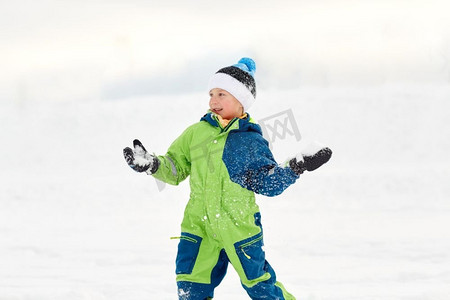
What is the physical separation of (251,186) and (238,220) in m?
0.18

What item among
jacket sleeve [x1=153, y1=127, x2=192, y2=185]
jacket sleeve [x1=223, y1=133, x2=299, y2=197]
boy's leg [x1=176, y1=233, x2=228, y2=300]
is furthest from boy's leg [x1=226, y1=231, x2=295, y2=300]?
jacket sleeve [x1=153, y1=127, x2=192, y2=185]

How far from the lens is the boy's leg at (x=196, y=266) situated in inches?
123

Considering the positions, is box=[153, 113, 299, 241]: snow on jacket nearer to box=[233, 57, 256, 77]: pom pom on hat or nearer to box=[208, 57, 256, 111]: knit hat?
box=[208, 57, 256, 111]: knit hat

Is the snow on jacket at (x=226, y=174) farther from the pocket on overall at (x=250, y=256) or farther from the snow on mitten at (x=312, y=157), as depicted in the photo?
the snow on mitten at (x=312, y=157)

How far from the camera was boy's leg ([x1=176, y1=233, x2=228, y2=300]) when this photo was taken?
3.12 m

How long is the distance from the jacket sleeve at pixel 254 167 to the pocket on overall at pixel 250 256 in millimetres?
252

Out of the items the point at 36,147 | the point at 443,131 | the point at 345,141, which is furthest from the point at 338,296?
the point at 36,147

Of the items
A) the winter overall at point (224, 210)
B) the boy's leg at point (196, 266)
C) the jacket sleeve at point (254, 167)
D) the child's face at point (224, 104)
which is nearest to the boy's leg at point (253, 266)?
the winter overall at point (224, 210)

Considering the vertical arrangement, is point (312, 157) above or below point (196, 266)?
above

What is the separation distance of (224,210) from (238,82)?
676 millimetres

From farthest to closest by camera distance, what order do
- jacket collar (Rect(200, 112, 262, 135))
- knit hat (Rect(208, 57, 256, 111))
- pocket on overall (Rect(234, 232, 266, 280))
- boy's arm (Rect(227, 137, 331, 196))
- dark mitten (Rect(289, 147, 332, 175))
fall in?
1. knit hat (Rect(208, 57, 256, 111))
2. jacket collar (Rect(200, 112, 262, 135))
3. pocket on overall (Rect(234, 232, 266, 280))
4. boy's arm (Rect(227, 137, 331, 196))
5. dark mitten (Rect(289, 147, 332, 175))

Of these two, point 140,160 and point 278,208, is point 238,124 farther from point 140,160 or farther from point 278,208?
point 278,208

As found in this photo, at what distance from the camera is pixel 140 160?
3.02m

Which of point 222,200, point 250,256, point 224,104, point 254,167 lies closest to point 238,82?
point 224,104
